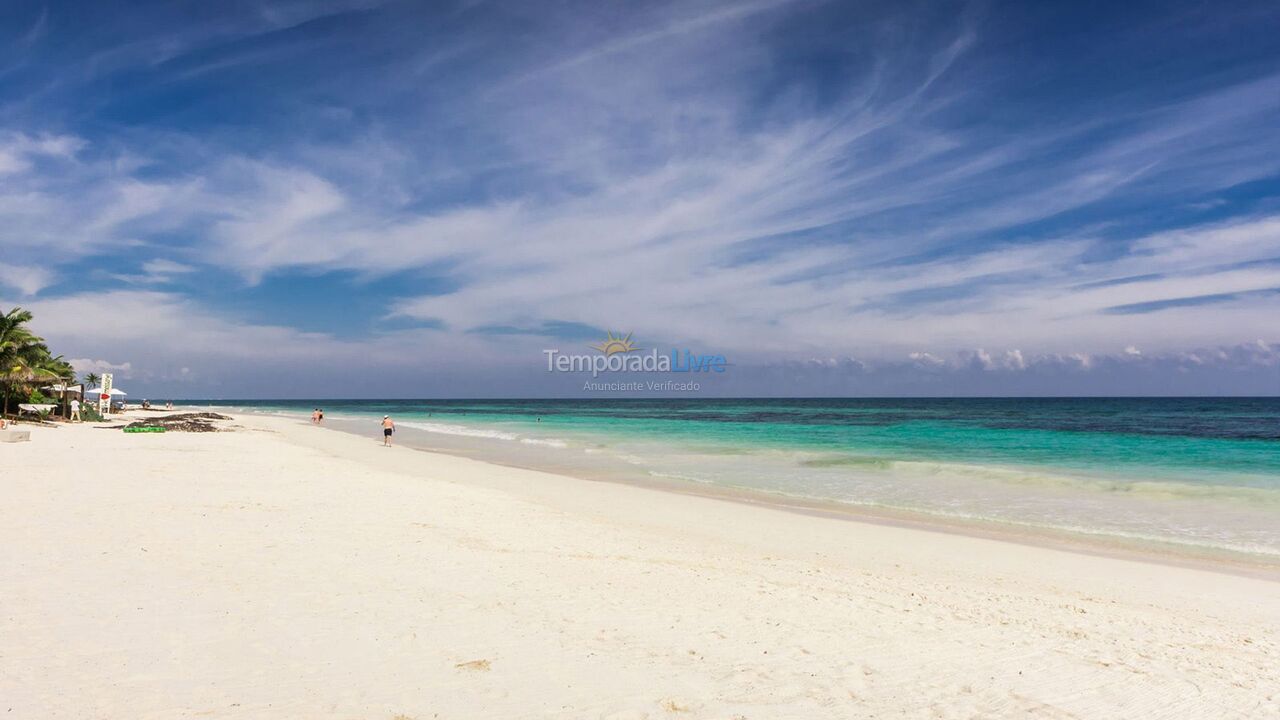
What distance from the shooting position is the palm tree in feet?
117

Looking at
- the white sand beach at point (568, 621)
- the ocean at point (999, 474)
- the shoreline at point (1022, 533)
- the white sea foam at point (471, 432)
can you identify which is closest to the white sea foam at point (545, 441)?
the ocean at point (999, 474)

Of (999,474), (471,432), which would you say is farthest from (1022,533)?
(471,432)

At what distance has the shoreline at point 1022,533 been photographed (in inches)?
417

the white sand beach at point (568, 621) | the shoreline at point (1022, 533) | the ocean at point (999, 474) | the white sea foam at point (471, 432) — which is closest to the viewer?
the white sand beach at point (568, 621)

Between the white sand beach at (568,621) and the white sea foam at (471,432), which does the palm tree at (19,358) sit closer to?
the white sea foam at (471,432)

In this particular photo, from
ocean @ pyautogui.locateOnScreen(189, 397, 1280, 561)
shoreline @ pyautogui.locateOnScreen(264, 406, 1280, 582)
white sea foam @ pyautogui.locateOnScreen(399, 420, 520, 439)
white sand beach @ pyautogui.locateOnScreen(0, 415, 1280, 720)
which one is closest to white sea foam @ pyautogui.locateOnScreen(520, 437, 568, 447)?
ocean @ pyautogui.locateOnScreen(189, 397, 1280, 561)

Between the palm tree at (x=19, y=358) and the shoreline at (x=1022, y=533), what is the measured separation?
37.3 meters

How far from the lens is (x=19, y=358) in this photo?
37312mm

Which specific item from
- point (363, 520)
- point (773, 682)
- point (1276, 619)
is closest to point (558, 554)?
point (363, 520)

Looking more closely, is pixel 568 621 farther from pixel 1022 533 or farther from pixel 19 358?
pixel 19 358

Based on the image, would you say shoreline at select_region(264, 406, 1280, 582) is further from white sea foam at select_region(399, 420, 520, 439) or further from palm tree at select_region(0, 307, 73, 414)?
palm tree at select_region(0, 307, 73, 414)

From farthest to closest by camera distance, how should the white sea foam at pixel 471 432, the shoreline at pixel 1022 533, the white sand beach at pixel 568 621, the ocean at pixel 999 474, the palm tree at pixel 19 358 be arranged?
the white sea foam at pixel 471 432 < the palm tree at pixel 19 358 < the ocean at pixel 999 474 < the shoreline at pixel 1022 533 < the white sand beach at pixel 568 621

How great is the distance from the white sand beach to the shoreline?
88cm

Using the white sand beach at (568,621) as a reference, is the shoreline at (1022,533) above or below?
below
